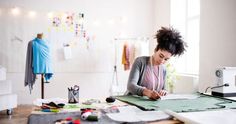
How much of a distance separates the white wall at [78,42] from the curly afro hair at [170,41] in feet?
8.22

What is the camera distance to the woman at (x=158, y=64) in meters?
2.21

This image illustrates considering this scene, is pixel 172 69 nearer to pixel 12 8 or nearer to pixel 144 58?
pixel 144 58

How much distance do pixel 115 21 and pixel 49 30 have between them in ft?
4.46

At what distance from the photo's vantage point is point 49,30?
486 centimetres

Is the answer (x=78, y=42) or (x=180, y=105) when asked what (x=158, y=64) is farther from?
(x=78, y=42)

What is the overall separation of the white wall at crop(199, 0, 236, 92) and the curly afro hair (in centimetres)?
152

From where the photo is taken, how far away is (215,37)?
11.7 feet

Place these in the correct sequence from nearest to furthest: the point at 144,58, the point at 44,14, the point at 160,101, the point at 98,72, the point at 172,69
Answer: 1. the point at 160,101
2. the point at 144,58
3. the point at 172,69
4. the point at 44,14
5. the point at 98,72

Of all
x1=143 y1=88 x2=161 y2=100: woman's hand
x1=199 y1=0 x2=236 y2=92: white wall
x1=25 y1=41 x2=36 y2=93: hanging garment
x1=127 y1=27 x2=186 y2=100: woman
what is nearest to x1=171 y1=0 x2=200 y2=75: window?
x1=199 y1=0 x2=236 y2=92: white wall

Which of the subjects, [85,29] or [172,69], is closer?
[172,69]

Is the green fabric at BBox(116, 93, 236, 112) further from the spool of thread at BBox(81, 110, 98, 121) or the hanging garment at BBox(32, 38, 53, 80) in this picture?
the hanging garment at BBox(32, 38, 53, 80)

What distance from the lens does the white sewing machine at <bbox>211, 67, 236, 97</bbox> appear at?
228cm

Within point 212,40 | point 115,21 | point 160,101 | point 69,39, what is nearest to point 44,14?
point 69,39

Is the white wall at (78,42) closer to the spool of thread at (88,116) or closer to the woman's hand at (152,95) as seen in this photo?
the woman's hand at (152,95)
